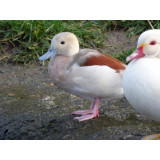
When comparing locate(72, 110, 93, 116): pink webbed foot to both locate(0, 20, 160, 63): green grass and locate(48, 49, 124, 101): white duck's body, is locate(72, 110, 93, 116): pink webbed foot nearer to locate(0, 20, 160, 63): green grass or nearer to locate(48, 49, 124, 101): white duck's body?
locate(48, 49, 124, 101): white duck's body

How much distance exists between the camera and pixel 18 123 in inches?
149

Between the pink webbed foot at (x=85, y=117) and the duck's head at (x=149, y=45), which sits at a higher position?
the duck's head at (x=149, y=45)

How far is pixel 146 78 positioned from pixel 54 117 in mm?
1483

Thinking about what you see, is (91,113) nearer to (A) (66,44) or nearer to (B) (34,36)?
(A) (66,44)

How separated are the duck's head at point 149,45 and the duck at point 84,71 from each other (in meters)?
0.63

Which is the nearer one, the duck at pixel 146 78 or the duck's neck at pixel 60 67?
the duck at pixel 146 78

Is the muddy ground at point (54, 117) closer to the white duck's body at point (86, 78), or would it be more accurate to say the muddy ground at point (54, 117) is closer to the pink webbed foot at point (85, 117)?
the pink webbed foot at point (85, 117)

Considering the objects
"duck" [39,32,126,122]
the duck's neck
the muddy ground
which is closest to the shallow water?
the muddy ground

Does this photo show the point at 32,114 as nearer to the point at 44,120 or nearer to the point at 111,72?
the point at 44,120

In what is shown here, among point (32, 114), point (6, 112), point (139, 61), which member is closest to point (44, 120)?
point (32, 114)

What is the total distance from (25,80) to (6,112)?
1279 millimetres

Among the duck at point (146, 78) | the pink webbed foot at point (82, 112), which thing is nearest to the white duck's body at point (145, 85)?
the duck at point (146, 78)

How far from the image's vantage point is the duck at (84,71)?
12.0 feet

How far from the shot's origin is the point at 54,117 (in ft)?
13.0
